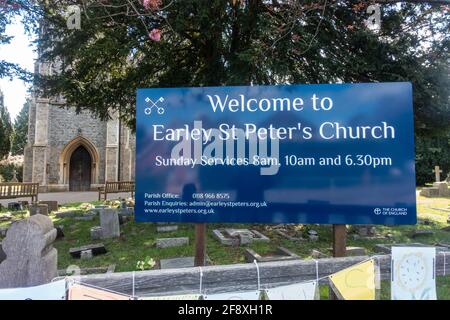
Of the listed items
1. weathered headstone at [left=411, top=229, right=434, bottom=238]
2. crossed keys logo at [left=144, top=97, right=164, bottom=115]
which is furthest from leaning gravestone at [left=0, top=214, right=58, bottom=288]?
weathered headstone at [left=411, top=229, right=434, bottom=238]

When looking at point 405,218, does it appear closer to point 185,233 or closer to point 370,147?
point 370,147

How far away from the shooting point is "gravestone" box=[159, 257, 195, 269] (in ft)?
18.4

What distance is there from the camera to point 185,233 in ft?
27.5

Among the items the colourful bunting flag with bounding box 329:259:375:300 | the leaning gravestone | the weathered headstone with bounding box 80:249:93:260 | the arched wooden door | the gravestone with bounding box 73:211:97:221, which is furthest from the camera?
the arched wooden door

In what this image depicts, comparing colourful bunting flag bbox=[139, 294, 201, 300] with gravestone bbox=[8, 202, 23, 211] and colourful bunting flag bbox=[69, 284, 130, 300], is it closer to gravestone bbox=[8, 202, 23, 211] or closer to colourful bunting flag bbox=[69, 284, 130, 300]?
colourful bunting flag bbox=[69, 284, 130, 300]

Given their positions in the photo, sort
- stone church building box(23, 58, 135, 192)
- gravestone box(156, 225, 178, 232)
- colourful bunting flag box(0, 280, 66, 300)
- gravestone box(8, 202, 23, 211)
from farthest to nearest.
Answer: stone church building box(23, 58, 135, 192) → gravestone box(8, 202, 23, 211) → gravestone box(156, 225, 178, 232) → colourful bunting flag box(0, 280, 66, 300)

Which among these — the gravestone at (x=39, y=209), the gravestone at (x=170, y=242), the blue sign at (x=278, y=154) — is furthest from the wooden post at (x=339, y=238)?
the gravestone at (x=39, y=209)

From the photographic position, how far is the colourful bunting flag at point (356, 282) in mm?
2578

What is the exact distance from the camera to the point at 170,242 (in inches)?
288

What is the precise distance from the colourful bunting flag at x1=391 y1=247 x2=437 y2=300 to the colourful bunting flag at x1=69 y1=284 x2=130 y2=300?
2.09 meters

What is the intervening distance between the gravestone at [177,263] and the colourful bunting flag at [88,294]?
3293 millimetres

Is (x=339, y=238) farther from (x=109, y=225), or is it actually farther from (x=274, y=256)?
(x=109, y=225)

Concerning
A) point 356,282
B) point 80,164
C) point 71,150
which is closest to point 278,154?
point 356,282

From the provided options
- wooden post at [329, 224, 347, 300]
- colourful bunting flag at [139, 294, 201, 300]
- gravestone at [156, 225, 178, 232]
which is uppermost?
wooden post at [329, 224, 347, 300]
